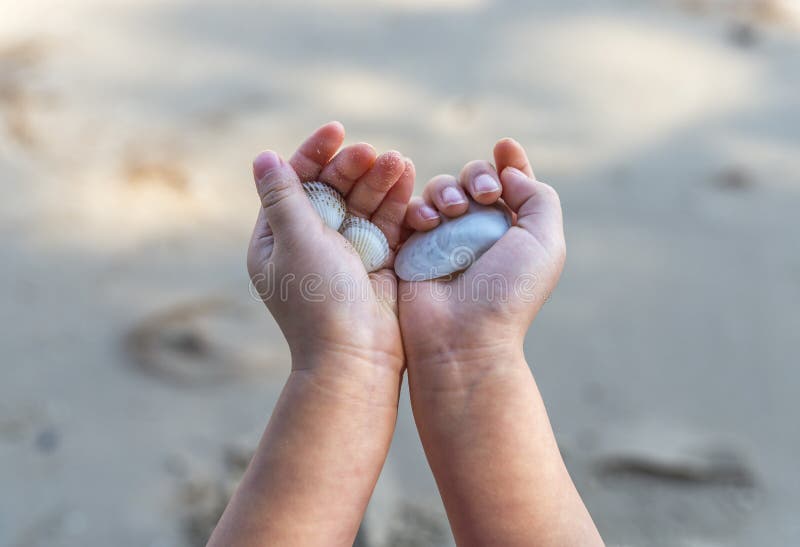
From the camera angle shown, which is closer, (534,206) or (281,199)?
(281,199)

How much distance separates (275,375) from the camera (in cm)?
226

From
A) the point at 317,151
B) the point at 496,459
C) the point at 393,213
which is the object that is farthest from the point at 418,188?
the point at 496,459

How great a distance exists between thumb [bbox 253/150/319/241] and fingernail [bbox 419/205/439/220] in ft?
0.97

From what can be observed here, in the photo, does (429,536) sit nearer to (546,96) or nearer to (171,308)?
(171,308)

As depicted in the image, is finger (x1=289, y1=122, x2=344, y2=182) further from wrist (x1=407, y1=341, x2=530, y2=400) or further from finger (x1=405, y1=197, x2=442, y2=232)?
wrist (x1=407, y1=341, x2=530, y2=400)

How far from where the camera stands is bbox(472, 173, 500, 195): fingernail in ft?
5.88

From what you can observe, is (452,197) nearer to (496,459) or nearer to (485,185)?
(485,185)

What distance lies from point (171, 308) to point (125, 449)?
47cm

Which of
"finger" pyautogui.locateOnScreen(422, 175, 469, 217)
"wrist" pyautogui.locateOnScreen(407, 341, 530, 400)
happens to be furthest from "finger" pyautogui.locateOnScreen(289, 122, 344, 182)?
"wrist" pyautogui.locateOnScreen(407, 341, 530, 400)

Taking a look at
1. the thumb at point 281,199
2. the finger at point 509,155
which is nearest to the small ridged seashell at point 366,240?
the thumb at point 281,199

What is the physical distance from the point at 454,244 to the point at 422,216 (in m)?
0.13

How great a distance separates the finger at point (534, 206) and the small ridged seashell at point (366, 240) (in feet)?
1.06

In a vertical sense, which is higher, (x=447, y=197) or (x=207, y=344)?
(x=447, y=197)

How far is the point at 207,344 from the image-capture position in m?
2.29
